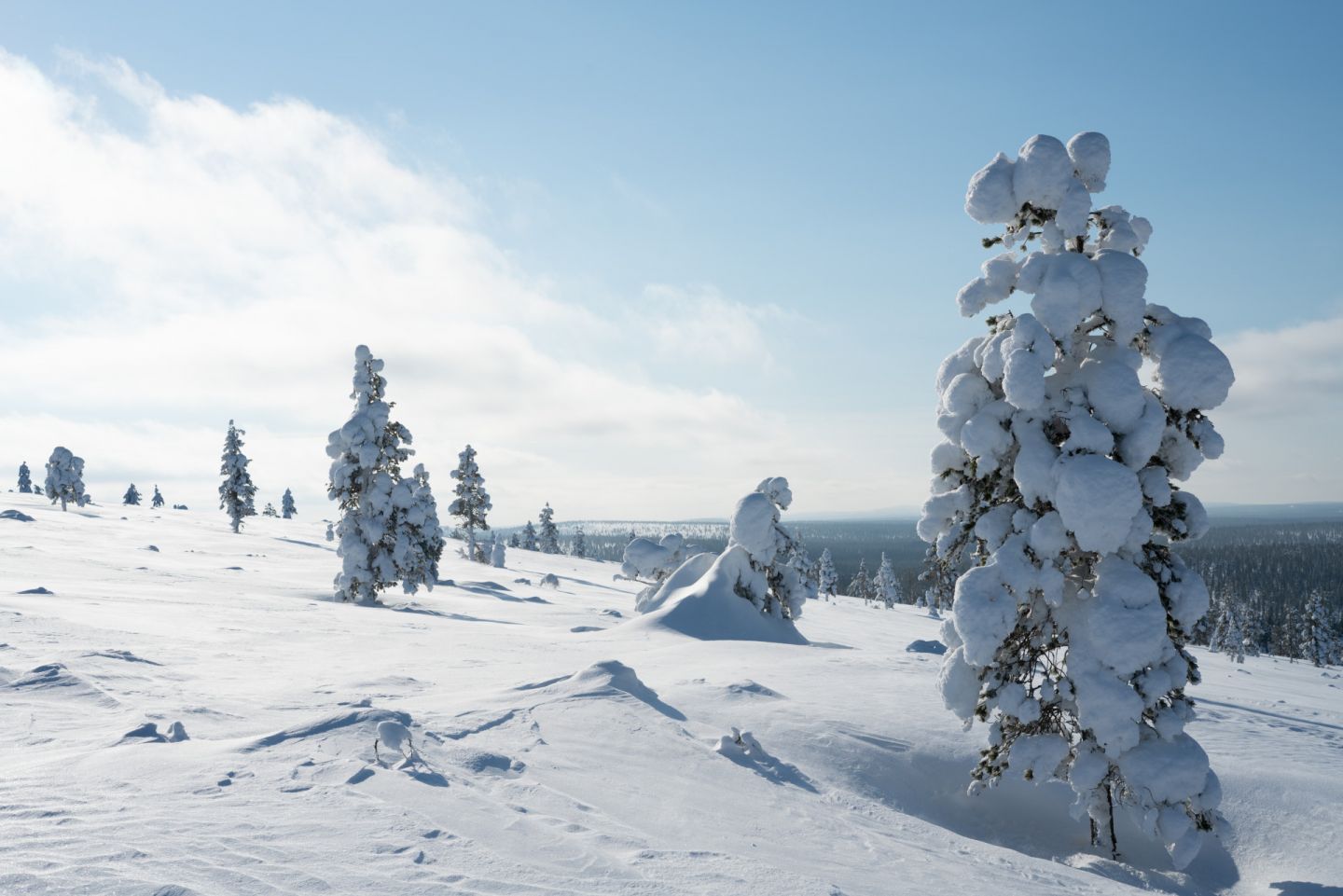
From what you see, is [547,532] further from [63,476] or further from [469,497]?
[63,476]

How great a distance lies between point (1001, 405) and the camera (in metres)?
8.20

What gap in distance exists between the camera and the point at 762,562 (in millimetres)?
22266

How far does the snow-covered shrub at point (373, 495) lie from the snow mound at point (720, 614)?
12306 millimetres

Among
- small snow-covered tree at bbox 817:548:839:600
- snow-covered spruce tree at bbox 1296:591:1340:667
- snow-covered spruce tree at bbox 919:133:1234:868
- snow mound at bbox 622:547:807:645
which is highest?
snow-covered spruce tree at bbox 919:133:1234:868

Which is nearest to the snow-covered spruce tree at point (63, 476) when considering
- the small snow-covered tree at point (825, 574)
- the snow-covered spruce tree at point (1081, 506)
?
the small snow-covered tree at point (825, 574)

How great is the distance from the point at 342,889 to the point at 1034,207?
29.9ft

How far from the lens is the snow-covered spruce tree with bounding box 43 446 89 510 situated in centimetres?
6462

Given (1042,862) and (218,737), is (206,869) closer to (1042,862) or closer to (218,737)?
(218,737)

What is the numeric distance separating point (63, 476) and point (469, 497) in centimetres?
3545

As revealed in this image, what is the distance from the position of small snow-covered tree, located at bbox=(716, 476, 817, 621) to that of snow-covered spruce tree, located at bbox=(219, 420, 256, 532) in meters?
51.6

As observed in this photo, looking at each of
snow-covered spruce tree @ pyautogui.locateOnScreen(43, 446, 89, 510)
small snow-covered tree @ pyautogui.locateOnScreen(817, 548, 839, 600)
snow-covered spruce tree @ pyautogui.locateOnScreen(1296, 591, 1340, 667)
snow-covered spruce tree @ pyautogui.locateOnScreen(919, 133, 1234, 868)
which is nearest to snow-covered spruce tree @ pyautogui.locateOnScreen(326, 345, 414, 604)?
snow-covered spruce tree @ pyautogui.locateOnScreen(919, 133, 1234, 868)

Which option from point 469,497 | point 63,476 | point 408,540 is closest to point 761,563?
point 408,540

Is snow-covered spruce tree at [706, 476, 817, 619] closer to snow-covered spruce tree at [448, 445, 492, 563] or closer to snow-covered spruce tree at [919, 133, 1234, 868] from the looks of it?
snow-covered spruce tree at [919, 133, 1234, 868]

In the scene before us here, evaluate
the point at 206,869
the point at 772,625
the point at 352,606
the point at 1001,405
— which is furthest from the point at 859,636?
the point at 206,869
